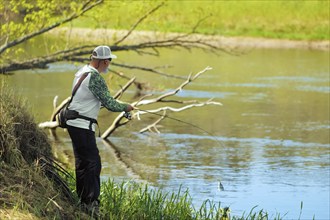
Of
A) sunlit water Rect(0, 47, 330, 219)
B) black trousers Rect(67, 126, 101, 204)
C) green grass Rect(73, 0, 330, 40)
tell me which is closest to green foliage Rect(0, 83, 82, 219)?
black trousers Rect(67, 126, 101, 204)

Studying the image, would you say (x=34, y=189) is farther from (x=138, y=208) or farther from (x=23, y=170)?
(x=138, y=208)

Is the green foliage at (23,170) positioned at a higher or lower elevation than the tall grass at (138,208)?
higher

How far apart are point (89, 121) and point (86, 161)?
356 millimetres

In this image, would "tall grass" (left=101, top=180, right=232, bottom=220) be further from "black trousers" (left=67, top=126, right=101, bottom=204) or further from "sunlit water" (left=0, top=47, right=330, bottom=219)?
"sunlit water" (left=0, top=47, right=330, bottom=219)

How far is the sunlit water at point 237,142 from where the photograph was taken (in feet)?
44.3

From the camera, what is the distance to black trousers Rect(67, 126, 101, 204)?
8438 mm

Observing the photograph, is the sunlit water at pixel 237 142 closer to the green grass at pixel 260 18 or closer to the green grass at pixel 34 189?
the green grass at pixel 34 189

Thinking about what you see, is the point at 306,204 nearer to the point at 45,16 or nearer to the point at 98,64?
the point at 98,64

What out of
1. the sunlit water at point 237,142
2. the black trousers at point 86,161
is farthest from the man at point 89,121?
the sunlit water at point 237,142

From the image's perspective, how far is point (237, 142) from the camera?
60.0 feet

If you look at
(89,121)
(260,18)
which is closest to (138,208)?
(89,121)

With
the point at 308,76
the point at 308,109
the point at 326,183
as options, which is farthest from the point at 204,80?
the point at 326,183

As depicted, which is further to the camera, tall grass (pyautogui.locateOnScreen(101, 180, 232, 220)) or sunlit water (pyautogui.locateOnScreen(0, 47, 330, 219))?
sunlit water (pyautogui.locateOnScreen(0, 47, 330, 219))

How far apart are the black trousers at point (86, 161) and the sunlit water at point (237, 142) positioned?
2.60 meters
